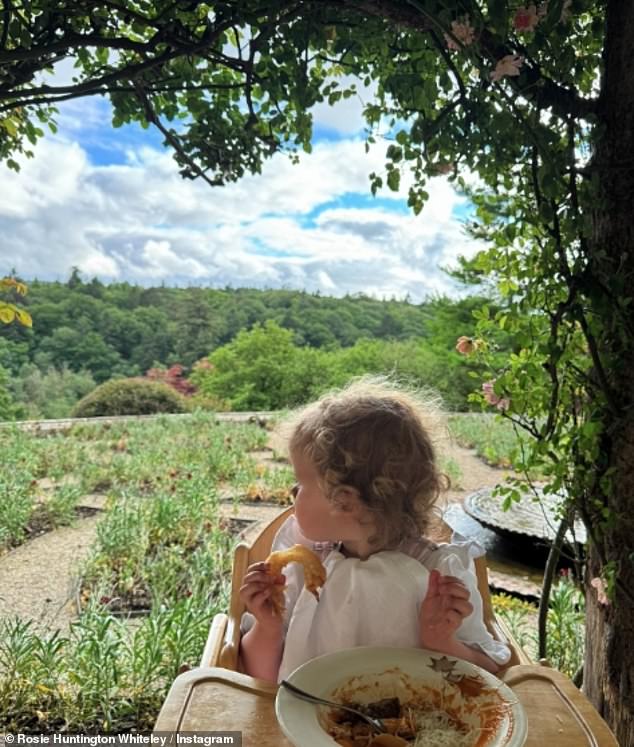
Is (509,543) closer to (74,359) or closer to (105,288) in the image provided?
(74,359)

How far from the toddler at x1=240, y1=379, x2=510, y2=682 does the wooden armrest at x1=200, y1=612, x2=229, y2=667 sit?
54 mm

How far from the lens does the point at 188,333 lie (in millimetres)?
10961

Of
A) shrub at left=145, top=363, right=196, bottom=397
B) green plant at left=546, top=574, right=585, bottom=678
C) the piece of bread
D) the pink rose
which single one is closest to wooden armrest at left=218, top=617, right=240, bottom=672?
the piece of bread

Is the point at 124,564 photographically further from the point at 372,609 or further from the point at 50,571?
the point at 372,609

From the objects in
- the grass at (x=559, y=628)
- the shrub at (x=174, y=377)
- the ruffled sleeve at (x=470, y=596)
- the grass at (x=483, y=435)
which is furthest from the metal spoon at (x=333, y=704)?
the shrub at (x=174, y=377)

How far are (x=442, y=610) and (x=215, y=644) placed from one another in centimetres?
45

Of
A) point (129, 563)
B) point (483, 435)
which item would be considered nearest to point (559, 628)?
point (129, 563)

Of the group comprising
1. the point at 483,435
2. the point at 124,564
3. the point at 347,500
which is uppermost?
the point at 347,500

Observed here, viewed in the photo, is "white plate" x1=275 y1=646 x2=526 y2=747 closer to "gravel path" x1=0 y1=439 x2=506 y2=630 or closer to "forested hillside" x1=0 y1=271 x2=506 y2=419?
"gravel path" x1=0 y1=439 x2=506 y2=630

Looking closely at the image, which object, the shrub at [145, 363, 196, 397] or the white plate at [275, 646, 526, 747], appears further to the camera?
the shrub at [145, 363, 196, 397]

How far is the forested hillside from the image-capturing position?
848cm

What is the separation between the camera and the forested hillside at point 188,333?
8.48m

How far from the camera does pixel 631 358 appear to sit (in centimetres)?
118

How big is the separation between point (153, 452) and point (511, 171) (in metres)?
4.32
